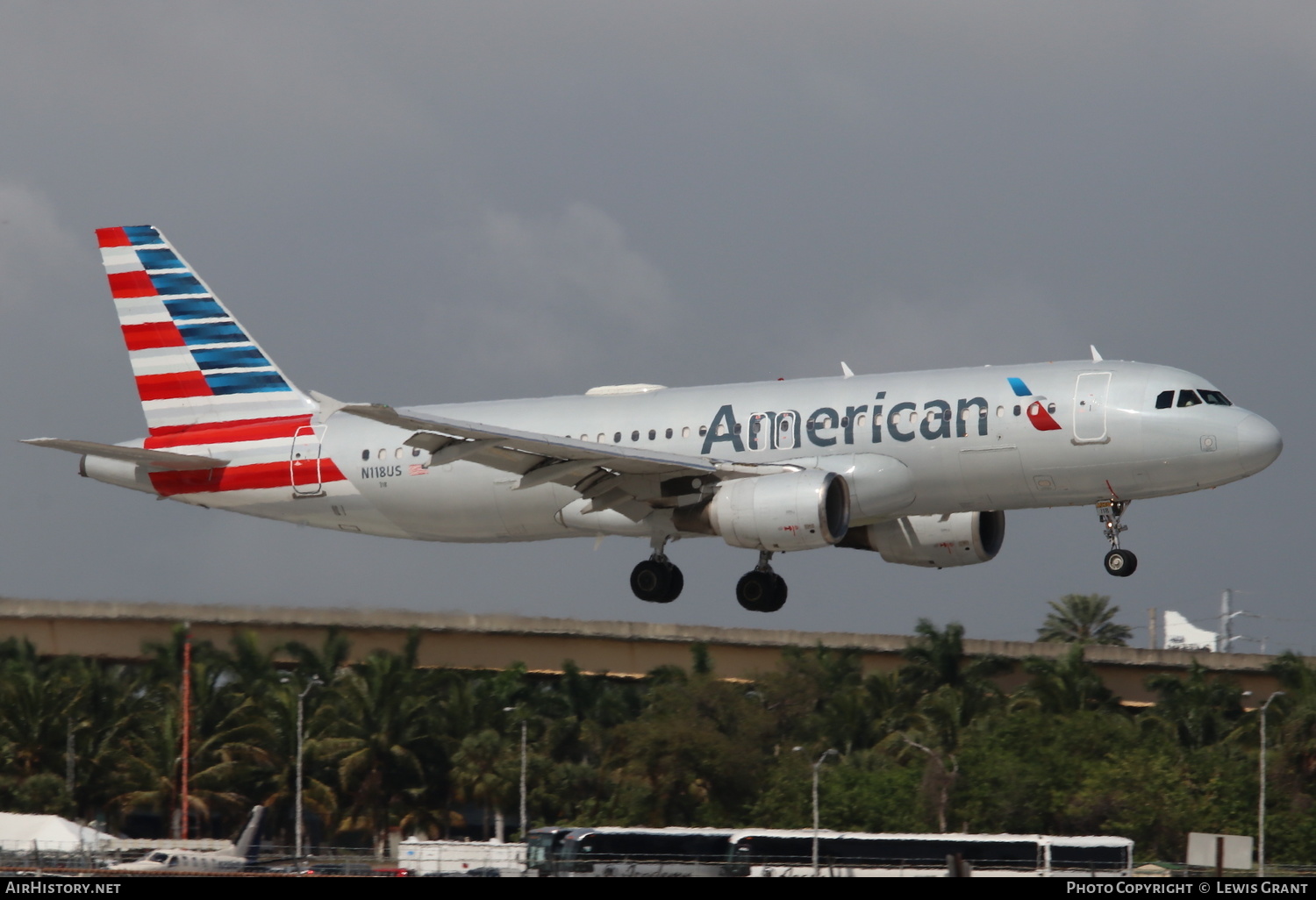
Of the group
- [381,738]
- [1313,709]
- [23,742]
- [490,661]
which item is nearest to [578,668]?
[490,661]

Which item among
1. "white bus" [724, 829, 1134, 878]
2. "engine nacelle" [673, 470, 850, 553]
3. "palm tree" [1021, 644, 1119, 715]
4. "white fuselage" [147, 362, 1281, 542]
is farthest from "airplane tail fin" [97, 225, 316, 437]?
"palm tree" [1021, 644, 1119, 715]

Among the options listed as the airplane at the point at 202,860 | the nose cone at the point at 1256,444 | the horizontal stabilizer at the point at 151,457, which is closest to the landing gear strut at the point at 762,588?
the nose cone at the point at 1256,444

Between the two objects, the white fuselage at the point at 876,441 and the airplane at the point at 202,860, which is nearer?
the white fuselage at the point at 876,441

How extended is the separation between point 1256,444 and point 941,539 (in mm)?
8400

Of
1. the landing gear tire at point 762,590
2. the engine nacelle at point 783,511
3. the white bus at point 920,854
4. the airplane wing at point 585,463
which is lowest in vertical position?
the white bus at point 920,854

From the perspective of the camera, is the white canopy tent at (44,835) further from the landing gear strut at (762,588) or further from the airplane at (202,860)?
the landing gear strut at (762,588)

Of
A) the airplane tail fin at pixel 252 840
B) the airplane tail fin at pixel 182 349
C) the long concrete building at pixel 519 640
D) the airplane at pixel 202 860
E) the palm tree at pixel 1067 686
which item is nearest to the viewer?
the airplane tail fin at pixel 182 349

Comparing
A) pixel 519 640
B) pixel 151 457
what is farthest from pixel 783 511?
pixel 519 640

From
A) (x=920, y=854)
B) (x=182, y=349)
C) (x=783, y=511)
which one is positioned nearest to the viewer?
(x=783, y=511)

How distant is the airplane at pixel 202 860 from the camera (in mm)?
50406

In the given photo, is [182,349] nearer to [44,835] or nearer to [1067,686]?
[44,835]

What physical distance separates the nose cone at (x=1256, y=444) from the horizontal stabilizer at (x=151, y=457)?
81.4 ft

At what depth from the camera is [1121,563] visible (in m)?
40.7

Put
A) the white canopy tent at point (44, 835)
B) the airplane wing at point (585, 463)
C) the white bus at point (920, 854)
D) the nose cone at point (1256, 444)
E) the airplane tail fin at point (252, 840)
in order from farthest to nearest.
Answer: the white canopy tent at point (44, 835)
the white bus at point (920, 854)
the airplane tail fin at point (252, 840)
the airplane wing at point (585, 463)
the nose cone at point (1256, 444)
